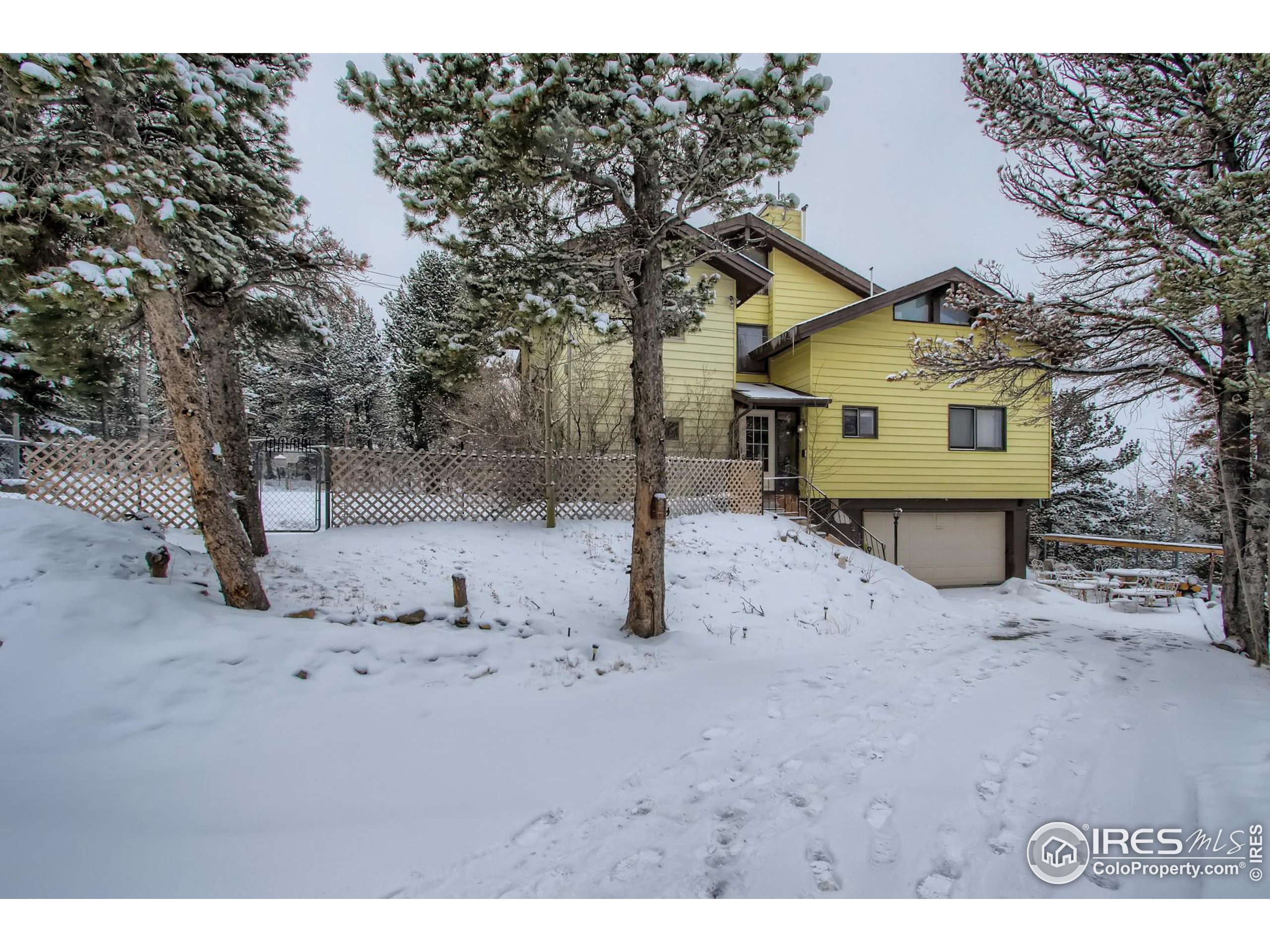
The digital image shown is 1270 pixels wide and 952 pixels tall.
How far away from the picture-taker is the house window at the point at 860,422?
1301 centimetres

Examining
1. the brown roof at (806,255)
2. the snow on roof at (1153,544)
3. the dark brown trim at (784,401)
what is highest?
the brown roof at (806,255)

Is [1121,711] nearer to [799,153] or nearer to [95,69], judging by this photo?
[799,153]

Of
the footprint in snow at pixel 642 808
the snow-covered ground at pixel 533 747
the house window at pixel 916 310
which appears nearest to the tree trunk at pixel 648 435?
the snow-covered ground at pixel 533 747

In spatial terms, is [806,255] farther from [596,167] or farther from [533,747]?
[533,747]

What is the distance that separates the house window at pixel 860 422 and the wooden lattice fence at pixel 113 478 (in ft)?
40.7

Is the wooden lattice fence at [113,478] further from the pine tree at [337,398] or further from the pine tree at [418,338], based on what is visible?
the pine tree at [337,398]

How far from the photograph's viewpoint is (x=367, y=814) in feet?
8.68

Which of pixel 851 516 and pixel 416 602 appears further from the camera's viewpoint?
pixel 851 516

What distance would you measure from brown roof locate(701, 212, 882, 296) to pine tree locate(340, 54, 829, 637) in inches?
303

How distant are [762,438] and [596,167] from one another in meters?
9.19

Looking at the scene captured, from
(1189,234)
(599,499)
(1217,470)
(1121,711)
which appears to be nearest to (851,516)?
(599,499)

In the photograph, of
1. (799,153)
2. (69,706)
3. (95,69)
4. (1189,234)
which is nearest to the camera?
(69,706)

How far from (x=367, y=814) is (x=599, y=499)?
26.0 feet

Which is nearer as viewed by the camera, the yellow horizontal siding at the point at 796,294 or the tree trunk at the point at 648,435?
the tree trunk at the point at 648,435
